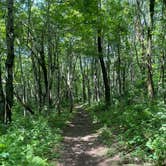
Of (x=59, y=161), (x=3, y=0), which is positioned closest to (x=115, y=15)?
(x=3, y=0)

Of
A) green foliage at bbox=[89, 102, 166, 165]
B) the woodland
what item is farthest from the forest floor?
green foliage at bbox=[89, 102, 166, 165]

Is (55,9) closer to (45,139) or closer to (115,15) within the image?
(115,15)

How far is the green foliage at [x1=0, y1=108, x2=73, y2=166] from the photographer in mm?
6922

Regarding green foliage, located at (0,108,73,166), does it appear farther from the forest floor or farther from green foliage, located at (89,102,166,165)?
green foliage, located at (89,102,166,165)

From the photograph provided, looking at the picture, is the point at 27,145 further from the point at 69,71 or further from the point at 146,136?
the point at 69,71

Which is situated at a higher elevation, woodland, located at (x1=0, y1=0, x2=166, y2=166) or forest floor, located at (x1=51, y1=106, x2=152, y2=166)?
woodland, located at (x1=0, y1=0, x2=166, y2=166)

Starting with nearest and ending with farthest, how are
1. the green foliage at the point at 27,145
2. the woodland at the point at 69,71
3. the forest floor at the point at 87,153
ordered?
the green foliage at the point at 27,145 → the woodland at the point at 69,71 → the forest floor at the point at 87,153

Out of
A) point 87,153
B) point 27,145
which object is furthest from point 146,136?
point 27,145

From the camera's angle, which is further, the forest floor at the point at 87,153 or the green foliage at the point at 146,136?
the forest floor at the point at 87,153

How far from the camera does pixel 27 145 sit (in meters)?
8.30

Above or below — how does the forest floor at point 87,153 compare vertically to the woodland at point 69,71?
below

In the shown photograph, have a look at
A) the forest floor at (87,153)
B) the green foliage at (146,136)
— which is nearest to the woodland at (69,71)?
the green foliage at (146,136)

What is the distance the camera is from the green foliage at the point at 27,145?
22.7 ft

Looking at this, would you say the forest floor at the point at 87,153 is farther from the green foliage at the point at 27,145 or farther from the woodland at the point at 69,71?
the green foliage at the point at 27,145
